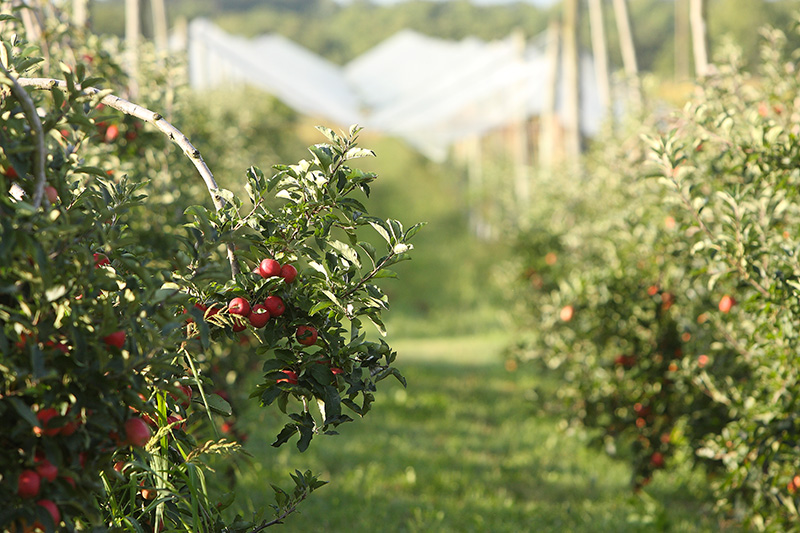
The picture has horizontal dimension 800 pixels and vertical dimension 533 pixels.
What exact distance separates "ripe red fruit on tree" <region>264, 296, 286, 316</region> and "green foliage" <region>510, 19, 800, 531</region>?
1.66 meters

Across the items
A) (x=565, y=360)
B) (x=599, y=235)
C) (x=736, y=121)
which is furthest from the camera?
(x=599, y=235)

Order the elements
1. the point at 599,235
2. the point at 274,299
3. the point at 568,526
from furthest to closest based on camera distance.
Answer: the point at 599,235
the point at 568,526
the point at 274,299

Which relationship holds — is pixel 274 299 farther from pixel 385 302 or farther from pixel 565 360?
pixel 565 360

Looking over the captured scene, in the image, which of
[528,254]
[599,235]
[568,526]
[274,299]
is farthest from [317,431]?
[528,254]

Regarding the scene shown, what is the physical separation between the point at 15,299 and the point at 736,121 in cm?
335

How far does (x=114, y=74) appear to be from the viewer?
362cm

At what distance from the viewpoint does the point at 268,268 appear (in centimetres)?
165

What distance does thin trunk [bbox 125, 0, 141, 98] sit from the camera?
4.40m

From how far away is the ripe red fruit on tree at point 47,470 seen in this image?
1227 mm

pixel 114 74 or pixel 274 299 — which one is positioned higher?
pixel 114 74

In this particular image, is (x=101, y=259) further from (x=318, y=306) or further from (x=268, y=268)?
(x=318, y=306)

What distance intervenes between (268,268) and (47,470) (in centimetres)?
62

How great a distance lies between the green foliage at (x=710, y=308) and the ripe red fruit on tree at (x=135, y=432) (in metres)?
2.05

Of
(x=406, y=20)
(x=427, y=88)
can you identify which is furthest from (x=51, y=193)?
(x=406, y=20)
